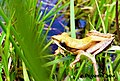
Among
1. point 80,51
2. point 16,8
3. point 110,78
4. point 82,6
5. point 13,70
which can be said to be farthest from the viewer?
point 82,6

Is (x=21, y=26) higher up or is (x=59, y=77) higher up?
(x=21, y=26)

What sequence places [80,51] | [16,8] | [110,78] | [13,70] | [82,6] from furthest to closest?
[82,6]
[13,70]
[110,78]
[80,51]
[16,8]

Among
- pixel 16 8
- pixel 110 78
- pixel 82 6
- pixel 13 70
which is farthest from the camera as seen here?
pixel 82 6

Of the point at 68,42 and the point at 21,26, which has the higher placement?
the point at 21,26

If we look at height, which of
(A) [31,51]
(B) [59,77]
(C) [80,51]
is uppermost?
(A) [31,51]

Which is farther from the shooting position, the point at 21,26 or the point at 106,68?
the point at 106,68

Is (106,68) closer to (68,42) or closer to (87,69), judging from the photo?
(87,69)

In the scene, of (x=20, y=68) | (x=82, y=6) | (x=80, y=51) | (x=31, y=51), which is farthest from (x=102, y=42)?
(x=82, y=6)

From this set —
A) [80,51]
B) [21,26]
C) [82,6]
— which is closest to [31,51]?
[21,26]

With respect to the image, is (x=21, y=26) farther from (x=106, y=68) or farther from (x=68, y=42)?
(x=106, y=68)
